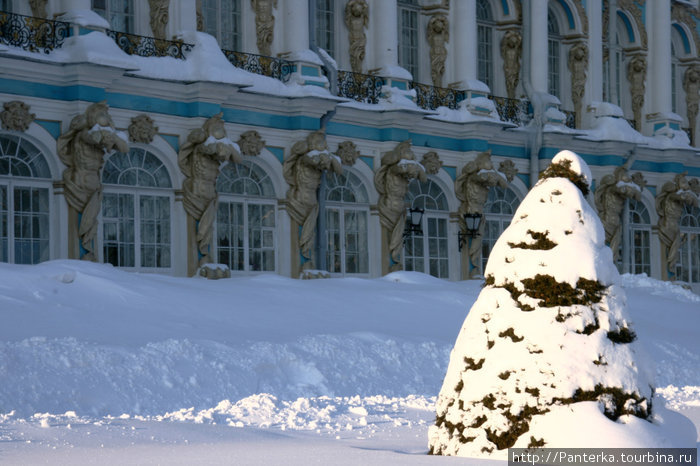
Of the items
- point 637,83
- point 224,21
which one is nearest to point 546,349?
point 224,21

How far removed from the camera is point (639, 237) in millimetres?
29312

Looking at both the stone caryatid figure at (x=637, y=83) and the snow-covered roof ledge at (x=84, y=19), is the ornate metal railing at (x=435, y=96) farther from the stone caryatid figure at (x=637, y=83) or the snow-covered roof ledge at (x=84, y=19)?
the snow-covered roof ledge at (x=84, y=19)

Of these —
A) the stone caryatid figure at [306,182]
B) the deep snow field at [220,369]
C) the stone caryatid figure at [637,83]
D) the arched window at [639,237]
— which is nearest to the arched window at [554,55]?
the stone caryatid figure at [637,83]

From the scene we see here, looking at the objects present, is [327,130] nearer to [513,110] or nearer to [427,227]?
[427,227]

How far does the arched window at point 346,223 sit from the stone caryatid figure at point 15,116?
6113 mm

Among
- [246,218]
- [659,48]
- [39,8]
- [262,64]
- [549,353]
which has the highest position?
[659,48]

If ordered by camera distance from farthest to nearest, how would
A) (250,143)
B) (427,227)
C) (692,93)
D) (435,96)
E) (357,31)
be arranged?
1. (692,93)
2. (435,96)
3. (427,227)
4. (357,31)
5. (250,143)

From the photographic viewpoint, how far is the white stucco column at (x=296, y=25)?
22312 millimetres

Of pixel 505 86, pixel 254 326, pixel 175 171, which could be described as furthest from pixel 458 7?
pixel 254 326

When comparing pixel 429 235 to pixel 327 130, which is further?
pixel 429 235

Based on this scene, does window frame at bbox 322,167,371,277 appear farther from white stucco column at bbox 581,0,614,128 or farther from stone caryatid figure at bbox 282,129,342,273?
white stucco column at bbox 581,0,614,128

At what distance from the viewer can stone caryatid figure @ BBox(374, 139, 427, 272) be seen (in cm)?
2319

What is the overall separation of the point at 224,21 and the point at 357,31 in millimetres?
2756

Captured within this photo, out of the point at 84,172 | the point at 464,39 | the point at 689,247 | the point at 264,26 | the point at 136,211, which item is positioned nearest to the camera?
the point at 84,172
